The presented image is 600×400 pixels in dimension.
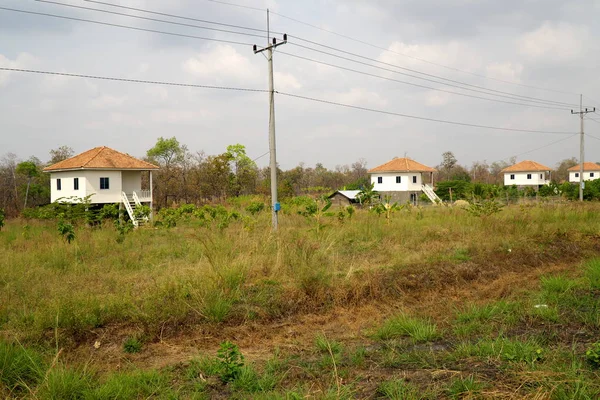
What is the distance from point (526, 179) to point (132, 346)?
68474mm

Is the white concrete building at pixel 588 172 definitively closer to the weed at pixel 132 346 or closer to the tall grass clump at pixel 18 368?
the weed at pixel 132 346

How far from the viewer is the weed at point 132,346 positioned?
550 cm

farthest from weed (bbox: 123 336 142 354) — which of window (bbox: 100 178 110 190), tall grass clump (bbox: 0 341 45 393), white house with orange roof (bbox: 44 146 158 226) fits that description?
window (bbox: 100 178 110 190)

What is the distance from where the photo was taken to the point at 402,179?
159 ft

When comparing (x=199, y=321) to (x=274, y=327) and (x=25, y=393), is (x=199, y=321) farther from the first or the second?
(x=25, y=393)

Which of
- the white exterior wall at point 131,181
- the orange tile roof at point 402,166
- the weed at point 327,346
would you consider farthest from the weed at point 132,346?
the orange tile roof at point 402,166

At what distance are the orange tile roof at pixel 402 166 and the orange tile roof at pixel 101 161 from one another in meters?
25.2

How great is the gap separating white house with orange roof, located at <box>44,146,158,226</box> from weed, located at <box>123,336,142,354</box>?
2637 cm

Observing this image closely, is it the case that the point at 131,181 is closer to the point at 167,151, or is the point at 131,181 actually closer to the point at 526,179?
the point at 167,151

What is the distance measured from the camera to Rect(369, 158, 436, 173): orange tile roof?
48.4m

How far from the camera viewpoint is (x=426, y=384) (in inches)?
161

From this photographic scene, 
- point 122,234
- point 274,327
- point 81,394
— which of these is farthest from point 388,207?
point 81,394

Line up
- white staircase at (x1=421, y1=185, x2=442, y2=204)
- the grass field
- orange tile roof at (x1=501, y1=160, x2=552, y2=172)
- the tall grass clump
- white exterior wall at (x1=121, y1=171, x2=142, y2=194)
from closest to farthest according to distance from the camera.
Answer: the grass field, the tall grass clump, white exterior wall at (x1=121, y1=171, x2=142, y2=194), white staircase at (x1=421, y1=185, x2=442, y2=204), orange tile roof at (x1=501, y1=160, x2=552, y2=172)

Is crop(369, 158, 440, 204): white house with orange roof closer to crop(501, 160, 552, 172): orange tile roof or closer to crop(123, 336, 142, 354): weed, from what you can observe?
crop(501, 160, 552, 172): orange tile roof
